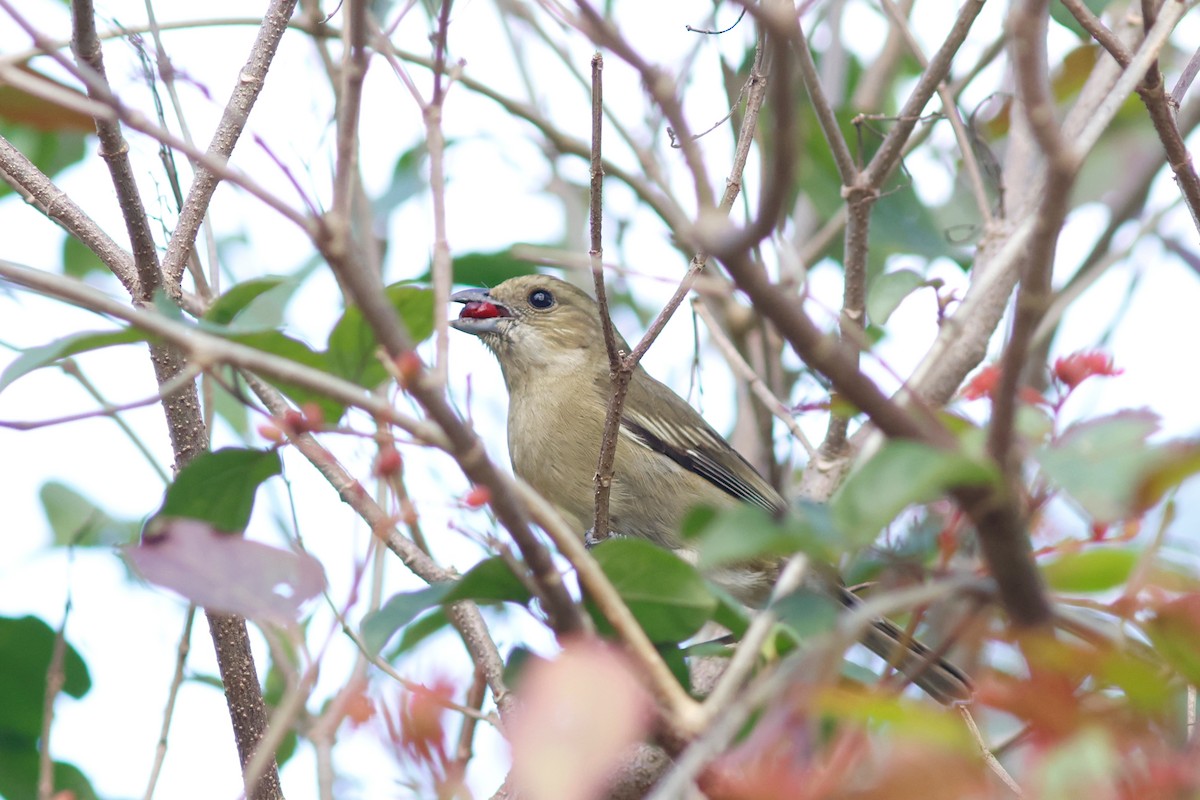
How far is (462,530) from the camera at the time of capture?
2.37 m

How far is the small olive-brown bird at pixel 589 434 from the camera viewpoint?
559 centimetres

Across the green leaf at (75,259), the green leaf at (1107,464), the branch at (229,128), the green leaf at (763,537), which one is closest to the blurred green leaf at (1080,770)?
the green leaf at (1107,464)

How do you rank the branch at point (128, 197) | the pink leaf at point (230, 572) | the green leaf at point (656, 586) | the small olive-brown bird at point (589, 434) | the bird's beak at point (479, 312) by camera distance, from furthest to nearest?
the bird's beak at point (479, 312) < the small olive-brown bird at point (589, 434) < the branch at point (128, 197) < the green leaf at point (656, 586) < the pink leaf at point (230, 572)

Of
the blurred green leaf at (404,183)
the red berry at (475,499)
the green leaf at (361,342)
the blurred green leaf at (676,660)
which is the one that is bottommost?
the blurred green leaf at (676,660)

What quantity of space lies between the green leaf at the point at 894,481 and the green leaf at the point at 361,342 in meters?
1.01

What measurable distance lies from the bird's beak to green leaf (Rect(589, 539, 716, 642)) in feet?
12.8

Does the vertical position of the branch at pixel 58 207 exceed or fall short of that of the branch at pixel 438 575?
it exceeds it

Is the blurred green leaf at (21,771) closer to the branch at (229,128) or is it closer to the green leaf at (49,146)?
the branch at (229,128)

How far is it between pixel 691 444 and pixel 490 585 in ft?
12.4

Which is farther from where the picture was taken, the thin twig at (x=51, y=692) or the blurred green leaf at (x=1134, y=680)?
the thin twig at (x=51, y=692)

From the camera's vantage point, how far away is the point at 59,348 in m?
2.13

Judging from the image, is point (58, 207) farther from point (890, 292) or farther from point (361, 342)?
point (890, 292)

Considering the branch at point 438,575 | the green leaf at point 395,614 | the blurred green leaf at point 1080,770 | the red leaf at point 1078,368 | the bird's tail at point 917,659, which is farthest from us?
the bird's tail at point 917,659

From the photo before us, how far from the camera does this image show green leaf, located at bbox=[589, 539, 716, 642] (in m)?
2.18
